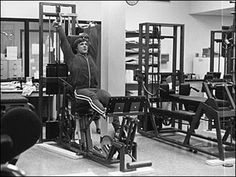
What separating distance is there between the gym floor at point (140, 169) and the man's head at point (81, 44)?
1.55 m

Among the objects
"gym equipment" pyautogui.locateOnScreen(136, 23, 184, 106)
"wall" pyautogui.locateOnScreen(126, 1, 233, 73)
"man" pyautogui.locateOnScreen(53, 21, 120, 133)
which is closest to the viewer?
"man" pyautogui.locateOnScreen(53, 21, 120, 133)

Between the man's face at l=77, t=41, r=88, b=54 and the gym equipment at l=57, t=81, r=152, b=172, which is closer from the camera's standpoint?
the gym equipment at l=57, t=81, r=152, b=172

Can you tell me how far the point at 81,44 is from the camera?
19.2ft

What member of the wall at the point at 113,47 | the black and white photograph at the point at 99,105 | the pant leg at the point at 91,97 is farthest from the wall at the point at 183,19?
the pant leg at the point at 91,97

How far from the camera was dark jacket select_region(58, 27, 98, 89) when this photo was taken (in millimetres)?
5762

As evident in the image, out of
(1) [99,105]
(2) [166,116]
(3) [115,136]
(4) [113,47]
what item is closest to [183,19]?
(4) [113,47]

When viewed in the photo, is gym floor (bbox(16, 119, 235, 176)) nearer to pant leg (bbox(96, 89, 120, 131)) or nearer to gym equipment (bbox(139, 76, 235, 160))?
gym equipment (bbox(139, 76, 235, 160))

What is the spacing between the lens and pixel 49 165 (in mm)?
5082

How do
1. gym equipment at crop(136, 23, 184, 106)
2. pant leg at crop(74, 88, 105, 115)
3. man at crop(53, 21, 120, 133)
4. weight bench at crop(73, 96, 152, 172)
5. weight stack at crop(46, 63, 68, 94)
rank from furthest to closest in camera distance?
gym equipment at crop(136, 23, 184, 106)
weight stack at crop(46, 63, 68, 94)
man at crop(53, 21, 120, 133)
pant leg at crop(74, 88, 105, 115)
weight bench at crop(73, 96, 152, 172)

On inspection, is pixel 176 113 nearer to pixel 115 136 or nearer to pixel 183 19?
pixel 115 136

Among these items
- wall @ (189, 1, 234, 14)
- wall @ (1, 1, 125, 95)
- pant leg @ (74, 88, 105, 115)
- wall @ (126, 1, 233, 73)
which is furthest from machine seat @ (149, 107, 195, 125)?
wall @ (189, 1, 234, 14)

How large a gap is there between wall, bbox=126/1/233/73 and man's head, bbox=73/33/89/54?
336 centimetres

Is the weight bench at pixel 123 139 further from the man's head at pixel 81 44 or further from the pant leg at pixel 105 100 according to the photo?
the man's head at pixel 81 44

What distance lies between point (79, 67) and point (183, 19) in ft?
15.8
